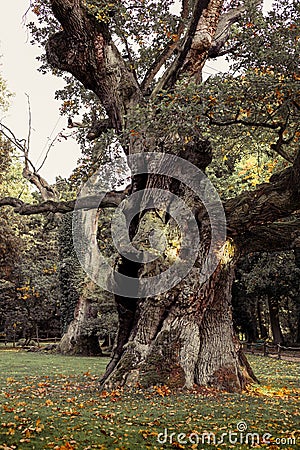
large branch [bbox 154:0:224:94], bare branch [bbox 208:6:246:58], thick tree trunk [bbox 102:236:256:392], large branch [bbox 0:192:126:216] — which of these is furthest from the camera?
bare branch [bbox 208:6:246:58]

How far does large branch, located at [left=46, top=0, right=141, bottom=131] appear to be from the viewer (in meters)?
10.7

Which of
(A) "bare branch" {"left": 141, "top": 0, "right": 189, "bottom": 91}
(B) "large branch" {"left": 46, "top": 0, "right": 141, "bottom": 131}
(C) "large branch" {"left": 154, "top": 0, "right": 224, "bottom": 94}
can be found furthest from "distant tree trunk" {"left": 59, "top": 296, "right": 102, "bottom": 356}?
(C) "large branch" {"left": 154, "top": 0, "right": 224, "bottom": 94}

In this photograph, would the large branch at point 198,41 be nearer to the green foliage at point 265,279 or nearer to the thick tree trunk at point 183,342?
the thick tree trunk at point 183,342

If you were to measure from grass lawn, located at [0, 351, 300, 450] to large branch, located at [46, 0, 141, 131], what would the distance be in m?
6.82

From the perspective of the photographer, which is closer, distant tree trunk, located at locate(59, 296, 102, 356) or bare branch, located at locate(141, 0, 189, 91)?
bare branch, located at locate(141, 0, 189, 91)

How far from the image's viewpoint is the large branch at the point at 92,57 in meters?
10.7

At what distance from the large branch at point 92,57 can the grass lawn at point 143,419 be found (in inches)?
268

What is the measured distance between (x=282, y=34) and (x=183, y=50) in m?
2.47

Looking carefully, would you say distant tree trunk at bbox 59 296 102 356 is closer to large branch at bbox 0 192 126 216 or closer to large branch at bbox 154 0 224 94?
large branch at bbox 0 192 126 216

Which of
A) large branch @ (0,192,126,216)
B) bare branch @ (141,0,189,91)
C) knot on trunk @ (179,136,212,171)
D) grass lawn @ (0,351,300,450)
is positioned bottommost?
grass lawn @ (0,351,300,450)

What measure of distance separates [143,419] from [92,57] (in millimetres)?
8219

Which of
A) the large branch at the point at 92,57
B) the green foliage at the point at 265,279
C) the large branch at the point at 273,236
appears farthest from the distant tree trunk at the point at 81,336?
the large branch at the point at 273,236

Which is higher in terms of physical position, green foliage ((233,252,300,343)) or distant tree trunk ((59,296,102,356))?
green foliage ((233,252,300,343))

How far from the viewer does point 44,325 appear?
3900cm
